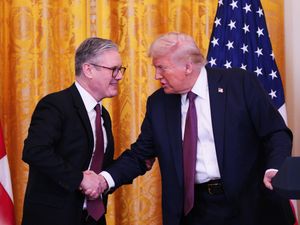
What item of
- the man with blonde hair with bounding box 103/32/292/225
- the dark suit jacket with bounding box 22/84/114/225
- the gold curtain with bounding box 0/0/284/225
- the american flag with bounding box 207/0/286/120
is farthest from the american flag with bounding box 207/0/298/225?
the dark suit jacket with bounding box 22/84/114/225

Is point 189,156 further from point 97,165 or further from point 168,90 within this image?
point 97,165

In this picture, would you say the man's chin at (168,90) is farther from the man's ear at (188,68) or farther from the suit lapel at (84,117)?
the suit lapel at (84,117)

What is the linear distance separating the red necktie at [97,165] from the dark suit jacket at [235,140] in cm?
29

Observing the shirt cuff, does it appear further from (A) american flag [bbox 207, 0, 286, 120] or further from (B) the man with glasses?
(A) american flag [bbox 207, 0, 286, 120]

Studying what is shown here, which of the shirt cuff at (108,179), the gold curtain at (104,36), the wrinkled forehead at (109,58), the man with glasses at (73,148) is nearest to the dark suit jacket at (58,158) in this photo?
the man with glasses at (73,148)

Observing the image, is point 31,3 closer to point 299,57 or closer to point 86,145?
point 86,145

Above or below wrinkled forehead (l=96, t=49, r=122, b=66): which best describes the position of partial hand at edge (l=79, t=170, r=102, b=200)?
below

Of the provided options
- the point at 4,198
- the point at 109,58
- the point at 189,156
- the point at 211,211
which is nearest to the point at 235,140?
the point at 189,156

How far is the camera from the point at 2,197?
3.14 m

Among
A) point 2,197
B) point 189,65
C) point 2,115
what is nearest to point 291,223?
point 189,65

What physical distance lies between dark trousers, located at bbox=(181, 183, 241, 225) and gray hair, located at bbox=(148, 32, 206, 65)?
27.6 inches

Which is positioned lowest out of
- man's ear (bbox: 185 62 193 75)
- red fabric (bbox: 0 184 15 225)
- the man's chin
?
red fabric (bbox: 0 184 15 225)

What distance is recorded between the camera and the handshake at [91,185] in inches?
97.7

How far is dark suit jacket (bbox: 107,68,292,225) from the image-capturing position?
2430 mm
